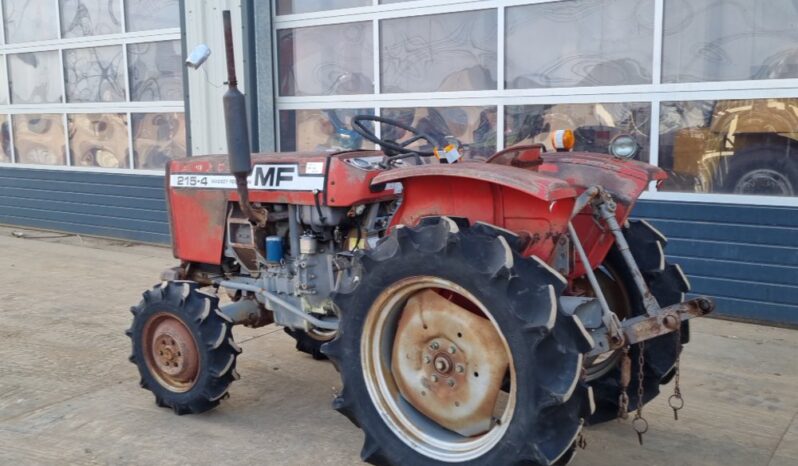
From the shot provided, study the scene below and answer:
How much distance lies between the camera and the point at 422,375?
310 centimetres

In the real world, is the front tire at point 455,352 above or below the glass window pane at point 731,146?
below

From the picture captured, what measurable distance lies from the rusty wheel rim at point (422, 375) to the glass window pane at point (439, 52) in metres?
4.07

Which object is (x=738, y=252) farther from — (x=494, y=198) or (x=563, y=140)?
(x=494, y=198)

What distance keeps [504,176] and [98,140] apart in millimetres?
8252

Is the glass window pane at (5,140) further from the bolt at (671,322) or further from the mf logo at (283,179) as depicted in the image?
the bolt at (671,322)

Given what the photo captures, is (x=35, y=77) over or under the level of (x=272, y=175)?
over

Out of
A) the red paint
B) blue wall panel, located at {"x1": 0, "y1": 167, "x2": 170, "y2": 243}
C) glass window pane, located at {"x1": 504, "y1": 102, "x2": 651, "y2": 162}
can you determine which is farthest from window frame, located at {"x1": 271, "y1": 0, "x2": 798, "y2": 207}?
the red paint

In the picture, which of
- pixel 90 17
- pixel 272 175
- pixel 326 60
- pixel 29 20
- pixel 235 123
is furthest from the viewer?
pixel 29 20

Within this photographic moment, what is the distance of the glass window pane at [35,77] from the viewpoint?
10.2m

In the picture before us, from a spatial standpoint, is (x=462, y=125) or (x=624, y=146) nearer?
(x=624, y=146)

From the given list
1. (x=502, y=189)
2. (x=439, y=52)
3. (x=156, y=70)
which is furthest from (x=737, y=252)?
(x=156, y=70)

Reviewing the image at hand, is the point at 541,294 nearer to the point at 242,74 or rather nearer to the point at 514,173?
the point at 514,173

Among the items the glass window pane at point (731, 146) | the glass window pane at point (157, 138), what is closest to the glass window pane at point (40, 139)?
the glass window pane at point (157, 138)

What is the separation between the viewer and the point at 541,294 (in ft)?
8.70
